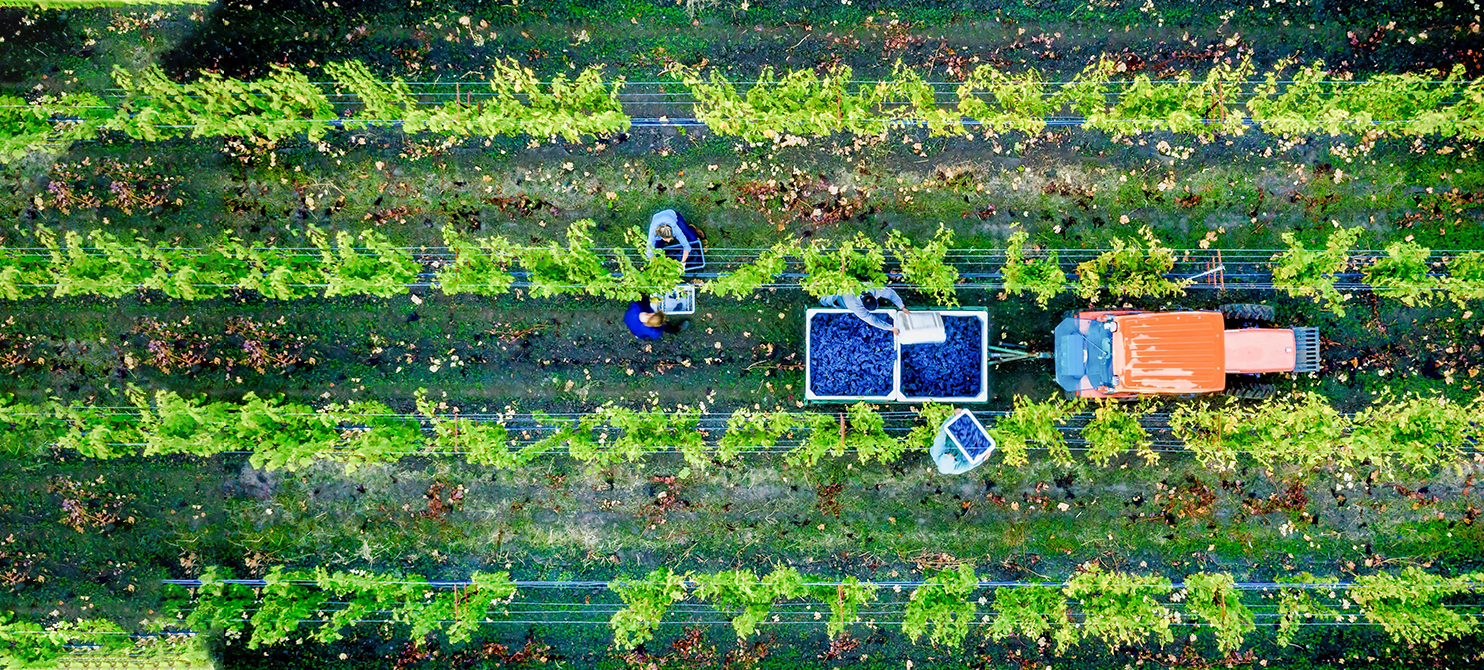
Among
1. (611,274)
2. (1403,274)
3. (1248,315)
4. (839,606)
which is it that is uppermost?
(611,274)

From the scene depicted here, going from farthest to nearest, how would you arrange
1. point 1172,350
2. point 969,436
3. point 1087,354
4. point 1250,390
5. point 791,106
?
1. point 1250,390
2. point 791,106
3. point 969,436
4. point 1087,354
5. point 1172,350

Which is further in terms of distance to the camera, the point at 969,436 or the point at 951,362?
the point at 951,362

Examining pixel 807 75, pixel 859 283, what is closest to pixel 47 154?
pixel 807 75

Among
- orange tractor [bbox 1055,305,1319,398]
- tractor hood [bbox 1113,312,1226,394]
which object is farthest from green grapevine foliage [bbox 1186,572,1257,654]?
tractor hood [bbox 1113,312,1226,394]

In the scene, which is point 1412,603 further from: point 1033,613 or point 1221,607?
point 1033,613

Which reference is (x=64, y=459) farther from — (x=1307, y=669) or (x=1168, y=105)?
(x=1307, y=669)

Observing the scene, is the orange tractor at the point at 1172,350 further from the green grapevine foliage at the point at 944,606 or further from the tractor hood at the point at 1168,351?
the green grapevine foliage at the point at 944,606

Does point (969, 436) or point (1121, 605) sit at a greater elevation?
point (969, 436)

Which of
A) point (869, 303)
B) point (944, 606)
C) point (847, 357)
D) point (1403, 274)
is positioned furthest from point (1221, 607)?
point (869, 303)
